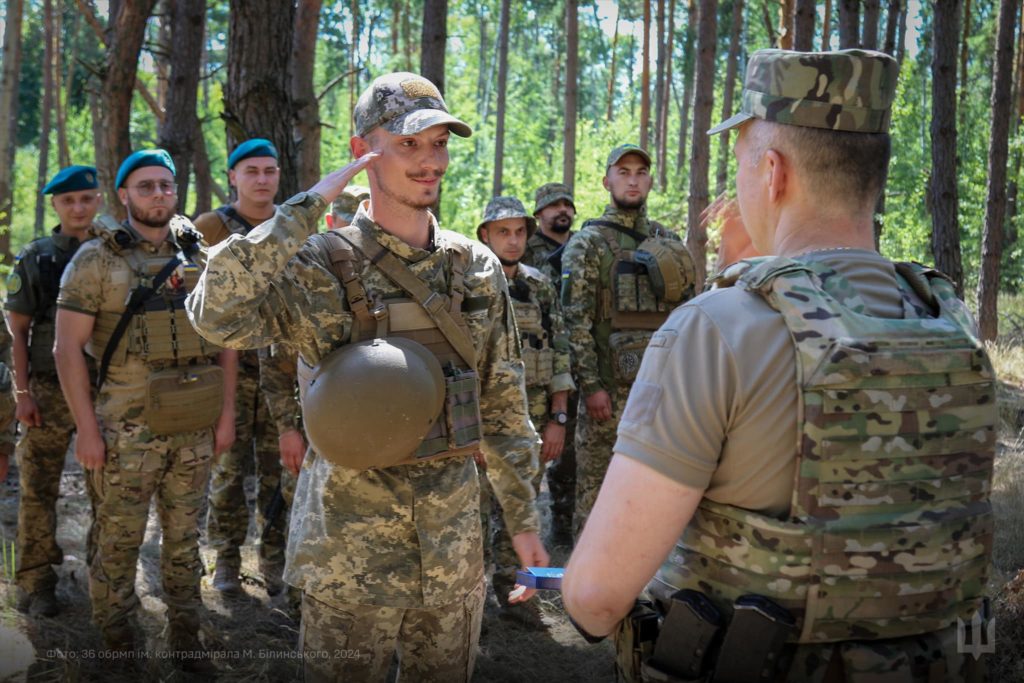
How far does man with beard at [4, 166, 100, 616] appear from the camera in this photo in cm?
515

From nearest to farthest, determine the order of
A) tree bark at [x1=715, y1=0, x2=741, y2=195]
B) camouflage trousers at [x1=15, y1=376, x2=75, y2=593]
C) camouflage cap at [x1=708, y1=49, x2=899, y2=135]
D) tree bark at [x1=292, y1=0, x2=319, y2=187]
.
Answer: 1. camouflage cap at [x1=708, y1=49, x2=899, y2=135]
2. camouflage trousers at [x1=15, y1=376, x2=75, y2=593]
3. tree bark at [x1=292, y1=0, x2=319, y2=187]
4. tree bark at [x1=715, y1=0, x2=741, y2=195]

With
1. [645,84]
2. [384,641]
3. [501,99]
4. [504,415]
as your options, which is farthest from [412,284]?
[645,84]

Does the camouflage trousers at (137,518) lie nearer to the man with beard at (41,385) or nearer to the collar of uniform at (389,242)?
the man with beard at (41,385)

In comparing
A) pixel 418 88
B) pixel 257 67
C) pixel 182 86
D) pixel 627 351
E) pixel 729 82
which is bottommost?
pixel 627 351

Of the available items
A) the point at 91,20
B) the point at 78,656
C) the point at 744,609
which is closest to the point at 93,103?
the point at 91,20

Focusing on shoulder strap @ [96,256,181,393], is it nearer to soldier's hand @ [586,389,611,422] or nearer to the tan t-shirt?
soldier's hand @ [586,389,611,422]

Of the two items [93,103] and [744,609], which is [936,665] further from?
[93,103]

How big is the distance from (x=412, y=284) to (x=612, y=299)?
3467 millimetres

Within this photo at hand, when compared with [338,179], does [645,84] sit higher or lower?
higher

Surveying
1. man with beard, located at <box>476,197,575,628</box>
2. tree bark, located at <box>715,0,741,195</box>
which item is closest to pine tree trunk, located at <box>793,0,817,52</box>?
man with beard, located at <box>476,197,575,628</box>

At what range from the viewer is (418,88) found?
Result: 9.74ft

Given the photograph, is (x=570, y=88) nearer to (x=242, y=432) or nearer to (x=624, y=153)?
(x=624, y=153)

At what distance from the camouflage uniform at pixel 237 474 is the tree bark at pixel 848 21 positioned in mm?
6713

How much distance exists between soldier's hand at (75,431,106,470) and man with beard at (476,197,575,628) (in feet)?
7.27
